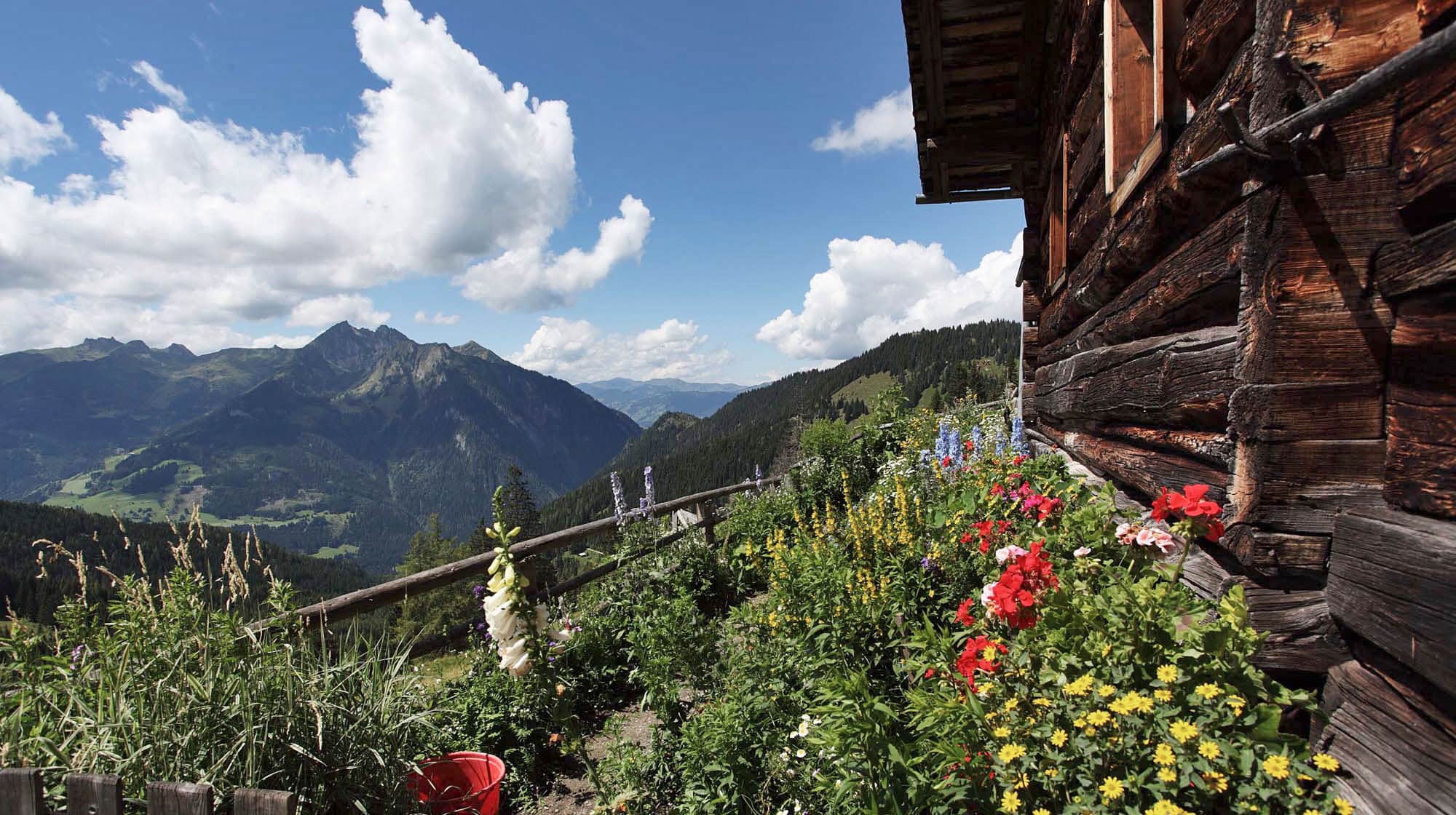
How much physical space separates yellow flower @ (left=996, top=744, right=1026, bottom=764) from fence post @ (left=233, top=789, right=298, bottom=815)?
1.99 meters

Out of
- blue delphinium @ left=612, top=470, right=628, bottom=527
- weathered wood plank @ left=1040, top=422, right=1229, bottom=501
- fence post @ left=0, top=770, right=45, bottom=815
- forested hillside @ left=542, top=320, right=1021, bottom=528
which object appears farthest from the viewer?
forested hillside @ left=542, top=320, right=1021, bottom=528

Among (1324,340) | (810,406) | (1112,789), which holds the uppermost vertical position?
(1324,340)

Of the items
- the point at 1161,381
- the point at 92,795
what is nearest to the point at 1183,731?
the point at 1161,381

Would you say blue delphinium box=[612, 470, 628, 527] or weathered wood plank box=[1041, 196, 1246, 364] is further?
blue delphinium box=[612, 470, 628, 527]

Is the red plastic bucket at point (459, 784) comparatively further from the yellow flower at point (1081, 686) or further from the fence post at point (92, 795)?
the yellow flower at point (1081, 686)

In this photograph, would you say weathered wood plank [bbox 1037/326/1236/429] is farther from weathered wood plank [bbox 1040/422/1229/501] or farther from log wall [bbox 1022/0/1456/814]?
weathered wood plank [bbox 1040/422/1229/501]

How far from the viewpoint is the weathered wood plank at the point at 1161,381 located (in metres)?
1.95

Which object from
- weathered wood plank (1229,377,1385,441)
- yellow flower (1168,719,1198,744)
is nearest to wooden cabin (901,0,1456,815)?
weathered wood plank (1229,377,1385,441)

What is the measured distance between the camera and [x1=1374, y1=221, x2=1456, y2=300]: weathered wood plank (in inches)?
46.4

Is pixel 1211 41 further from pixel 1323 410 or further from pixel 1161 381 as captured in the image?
pixel 1323 410

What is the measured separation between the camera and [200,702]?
2.32m

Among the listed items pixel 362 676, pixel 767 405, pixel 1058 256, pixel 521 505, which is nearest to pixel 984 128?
pixel 1058 256

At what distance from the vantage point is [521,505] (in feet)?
121

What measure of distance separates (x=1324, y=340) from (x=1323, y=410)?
0.18 metres
